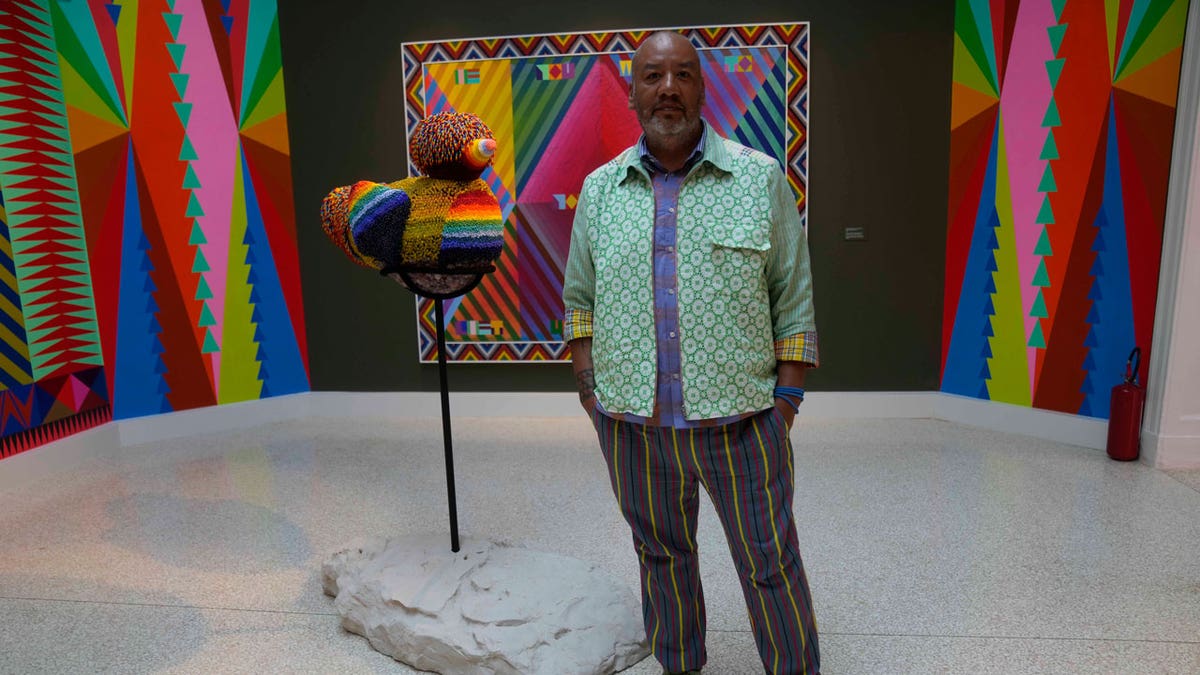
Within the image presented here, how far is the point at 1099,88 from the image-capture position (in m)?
3.66

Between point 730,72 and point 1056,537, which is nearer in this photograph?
point 1056,537

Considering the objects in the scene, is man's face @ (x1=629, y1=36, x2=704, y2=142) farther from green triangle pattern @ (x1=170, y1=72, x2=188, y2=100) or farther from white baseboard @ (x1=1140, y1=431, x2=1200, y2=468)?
green triangle pattern @ (x1=170, y1=72, x2=188, y2=100)

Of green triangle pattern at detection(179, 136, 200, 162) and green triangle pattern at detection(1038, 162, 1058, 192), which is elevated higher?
green triangle pattern at detection(179, 136, 200, 162)

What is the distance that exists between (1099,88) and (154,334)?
190 inches

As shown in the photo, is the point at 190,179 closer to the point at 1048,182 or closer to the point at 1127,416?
the point at 1048,182

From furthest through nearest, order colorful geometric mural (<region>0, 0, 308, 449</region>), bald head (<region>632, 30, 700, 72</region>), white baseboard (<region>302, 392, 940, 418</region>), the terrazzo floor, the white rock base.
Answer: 1. white baseboard (<region>302, 392, 940, 418</region>)
2. colorful geometric mural (<region>0, 0, 308, 449</region>)
3. the terrazzo floor
4. the white rock base
5. bald head (<region>632, 30, 700, 72</region>)

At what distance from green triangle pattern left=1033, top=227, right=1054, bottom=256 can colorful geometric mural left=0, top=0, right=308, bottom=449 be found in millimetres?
3971

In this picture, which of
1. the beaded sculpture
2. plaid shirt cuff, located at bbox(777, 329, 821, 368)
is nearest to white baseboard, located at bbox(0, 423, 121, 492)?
the beaded sculpture

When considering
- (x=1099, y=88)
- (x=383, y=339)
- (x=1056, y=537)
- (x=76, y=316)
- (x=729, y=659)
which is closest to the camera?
(x=729, y=659)

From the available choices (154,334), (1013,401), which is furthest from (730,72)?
(154,334)

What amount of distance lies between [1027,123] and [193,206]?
168 inches

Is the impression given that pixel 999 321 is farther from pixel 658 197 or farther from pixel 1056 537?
pixel 658 197

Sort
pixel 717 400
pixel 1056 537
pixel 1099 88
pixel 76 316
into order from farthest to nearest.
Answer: pixel 76 316, pixel 1099 88, pixel 1056 537, pixel 717 400

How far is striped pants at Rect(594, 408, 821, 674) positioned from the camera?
5.42ft
